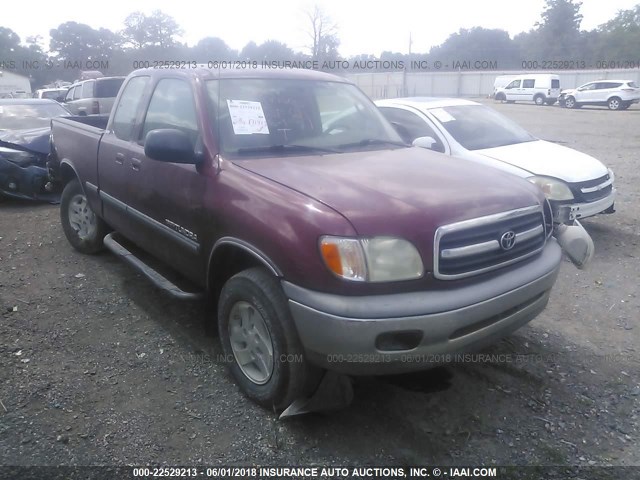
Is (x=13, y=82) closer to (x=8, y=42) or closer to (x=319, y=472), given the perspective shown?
(x=8, y=42)

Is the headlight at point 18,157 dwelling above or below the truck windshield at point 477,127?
below

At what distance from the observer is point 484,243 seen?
2629 millimetres

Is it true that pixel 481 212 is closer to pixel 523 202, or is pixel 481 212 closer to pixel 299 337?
pixel 523 202

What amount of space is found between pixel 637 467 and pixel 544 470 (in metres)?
0.47

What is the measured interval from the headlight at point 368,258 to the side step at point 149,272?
1.35 metres

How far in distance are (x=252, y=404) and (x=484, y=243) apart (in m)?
1.57

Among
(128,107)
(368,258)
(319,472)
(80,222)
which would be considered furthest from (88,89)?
(319,472)

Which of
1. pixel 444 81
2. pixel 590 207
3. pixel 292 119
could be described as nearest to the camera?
pixel 292 119

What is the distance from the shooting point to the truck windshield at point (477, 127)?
20.2 ft

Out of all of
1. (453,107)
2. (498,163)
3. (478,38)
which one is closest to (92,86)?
(453,107)

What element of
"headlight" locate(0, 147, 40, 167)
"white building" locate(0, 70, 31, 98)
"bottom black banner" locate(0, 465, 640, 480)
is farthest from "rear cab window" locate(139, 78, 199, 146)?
"white building" locate(0, 70, 31, 98)

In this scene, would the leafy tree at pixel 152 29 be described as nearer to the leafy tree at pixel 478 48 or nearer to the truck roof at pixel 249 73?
the leafy tree at pixel 478 48

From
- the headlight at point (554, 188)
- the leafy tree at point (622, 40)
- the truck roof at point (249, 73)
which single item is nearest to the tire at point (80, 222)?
the truck roof at point (249, 73)

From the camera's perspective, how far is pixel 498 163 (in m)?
5.62
